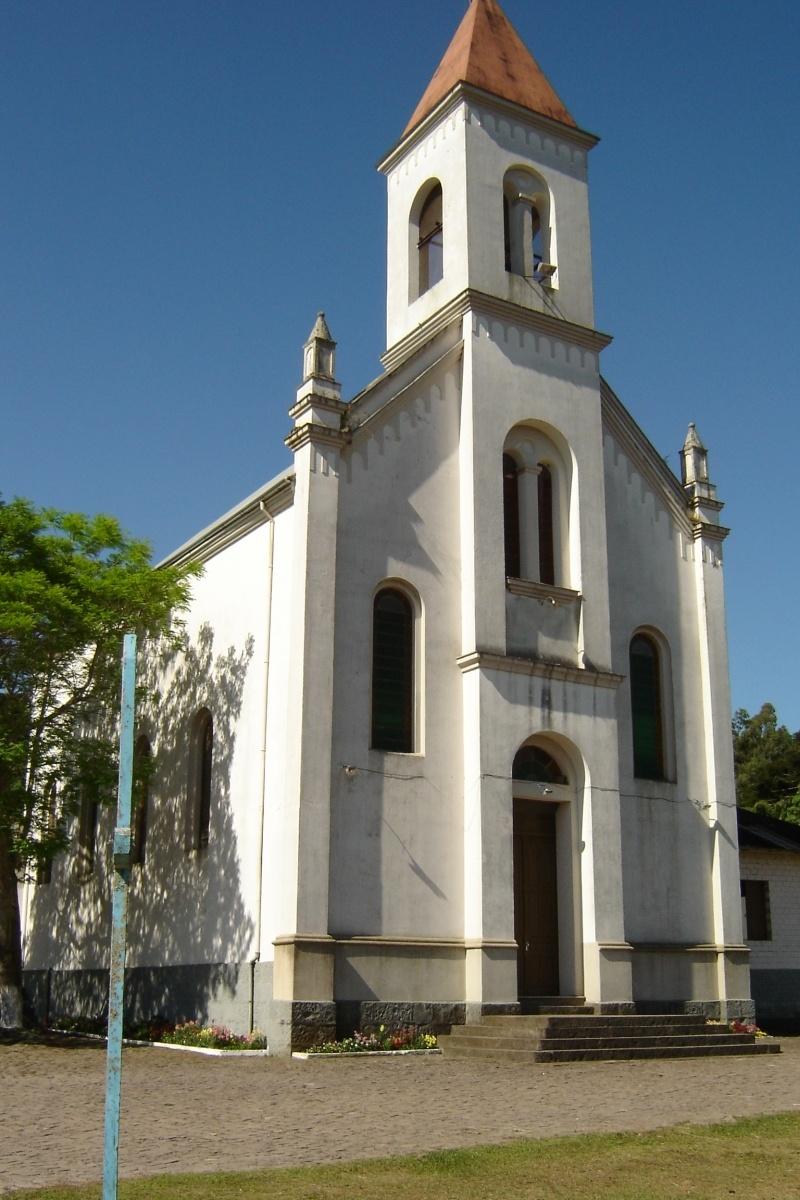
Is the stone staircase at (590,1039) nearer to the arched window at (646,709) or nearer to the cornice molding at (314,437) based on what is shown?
the arched window at (646,709)

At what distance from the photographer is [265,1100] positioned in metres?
13.6

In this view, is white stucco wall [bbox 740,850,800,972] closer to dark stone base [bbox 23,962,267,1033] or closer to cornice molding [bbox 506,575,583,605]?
cornice molding [bbox 506,575,583,605]

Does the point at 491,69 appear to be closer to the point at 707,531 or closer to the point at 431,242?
the point at 431,242

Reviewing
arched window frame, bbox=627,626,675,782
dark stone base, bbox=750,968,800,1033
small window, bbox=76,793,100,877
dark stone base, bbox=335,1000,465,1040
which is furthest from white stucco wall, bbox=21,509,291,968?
dark stone base, bbox=750,968,800,1033

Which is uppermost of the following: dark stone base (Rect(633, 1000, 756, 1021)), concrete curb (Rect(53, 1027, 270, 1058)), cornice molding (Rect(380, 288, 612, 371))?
cornice molding (Rect(380, 288, 612, 371))

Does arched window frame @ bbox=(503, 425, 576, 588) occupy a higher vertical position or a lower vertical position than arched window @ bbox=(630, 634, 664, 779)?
higher

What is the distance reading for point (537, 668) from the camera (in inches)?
887

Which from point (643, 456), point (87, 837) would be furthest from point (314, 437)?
point (87, 837)

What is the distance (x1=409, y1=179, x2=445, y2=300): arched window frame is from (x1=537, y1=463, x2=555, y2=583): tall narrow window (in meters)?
4.88

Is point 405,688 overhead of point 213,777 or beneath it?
overhead

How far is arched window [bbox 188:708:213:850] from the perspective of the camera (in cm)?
2373

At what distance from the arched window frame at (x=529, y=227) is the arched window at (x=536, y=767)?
377 inches

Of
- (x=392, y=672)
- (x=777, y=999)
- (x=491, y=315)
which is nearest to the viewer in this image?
(x=392, y=672)

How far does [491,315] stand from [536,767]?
8.68 metres
